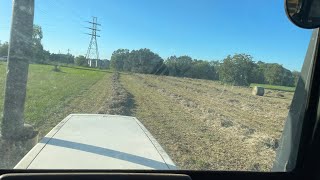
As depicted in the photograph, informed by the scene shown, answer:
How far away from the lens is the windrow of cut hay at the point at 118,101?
2.85m

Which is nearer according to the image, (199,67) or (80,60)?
(80,60)

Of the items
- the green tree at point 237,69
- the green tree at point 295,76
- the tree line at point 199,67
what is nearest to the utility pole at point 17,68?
the tree line at point 199,67

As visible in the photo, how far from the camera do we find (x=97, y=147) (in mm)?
2756

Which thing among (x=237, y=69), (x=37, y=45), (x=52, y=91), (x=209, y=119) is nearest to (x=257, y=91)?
Answer: (x=237, y=69)

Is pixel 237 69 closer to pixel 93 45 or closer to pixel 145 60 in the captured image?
pixel 145 60

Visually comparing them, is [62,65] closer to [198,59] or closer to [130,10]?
[130,10]

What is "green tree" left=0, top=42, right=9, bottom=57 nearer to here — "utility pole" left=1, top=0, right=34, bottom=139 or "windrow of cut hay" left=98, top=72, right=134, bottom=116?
"utility pole" left=1, top=0, right=34, bottom=139

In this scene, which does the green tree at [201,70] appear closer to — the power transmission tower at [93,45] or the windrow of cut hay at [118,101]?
the windrow of cut hay at [118,101]

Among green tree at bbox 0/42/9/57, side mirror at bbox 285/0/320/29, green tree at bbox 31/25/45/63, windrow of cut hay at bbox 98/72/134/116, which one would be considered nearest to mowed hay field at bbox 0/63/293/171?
windrow of cut hay at bbox 98/72/134/116

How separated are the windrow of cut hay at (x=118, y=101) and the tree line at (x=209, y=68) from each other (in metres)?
0.11

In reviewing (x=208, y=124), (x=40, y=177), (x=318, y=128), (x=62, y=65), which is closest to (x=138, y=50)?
(x=62, y=65)

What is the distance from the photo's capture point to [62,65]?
2695 millimetres

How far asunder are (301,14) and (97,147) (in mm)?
1351

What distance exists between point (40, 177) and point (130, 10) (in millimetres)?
1047
